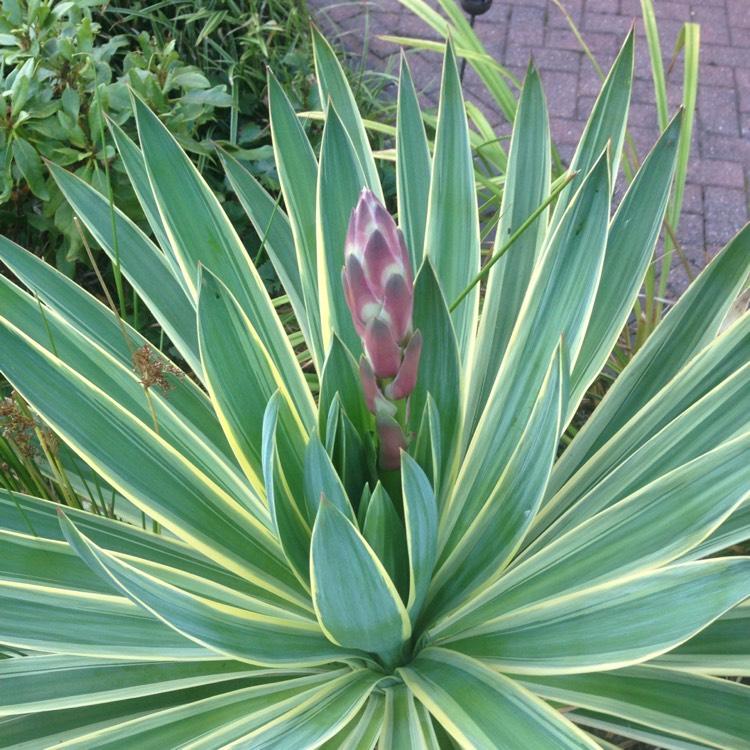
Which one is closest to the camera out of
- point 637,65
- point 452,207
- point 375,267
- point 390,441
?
point 375,267

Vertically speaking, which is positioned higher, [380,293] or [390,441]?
[380,293]

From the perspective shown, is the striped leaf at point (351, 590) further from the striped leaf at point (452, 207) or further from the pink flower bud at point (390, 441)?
the striped leaf at point (452, 207)

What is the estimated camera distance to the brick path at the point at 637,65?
301 cm

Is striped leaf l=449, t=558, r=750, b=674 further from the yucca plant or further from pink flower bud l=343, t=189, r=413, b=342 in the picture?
pink flower bud l=343, t=189, r=413, b=342

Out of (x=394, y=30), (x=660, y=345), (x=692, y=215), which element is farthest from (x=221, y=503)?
(x=394, y=30)

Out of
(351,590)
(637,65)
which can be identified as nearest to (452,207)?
(351,590)

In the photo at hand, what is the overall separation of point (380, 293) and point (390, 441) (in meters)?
0.21

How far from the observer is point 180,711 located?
0.96m

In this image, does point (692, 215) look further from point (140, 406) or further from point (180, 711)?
point (180, 711)

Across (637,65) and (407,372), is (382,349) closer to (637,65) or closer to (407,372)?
(407,372)

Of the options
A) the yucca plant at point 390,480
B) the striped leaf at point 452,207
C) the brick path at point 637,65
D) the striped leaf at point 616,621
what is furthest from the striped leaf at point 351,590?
the brick path at point 637,65

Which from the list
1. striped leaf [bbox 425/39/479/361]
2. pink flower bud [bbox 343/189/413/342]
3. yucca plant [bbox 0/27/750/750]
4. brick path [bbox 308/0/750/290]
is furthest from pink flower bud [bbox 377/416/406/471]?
brick path [bbox 308/0/750/290]

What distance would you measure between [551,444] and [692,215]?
234cm

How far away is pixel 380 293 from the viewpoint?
2.57 ft
